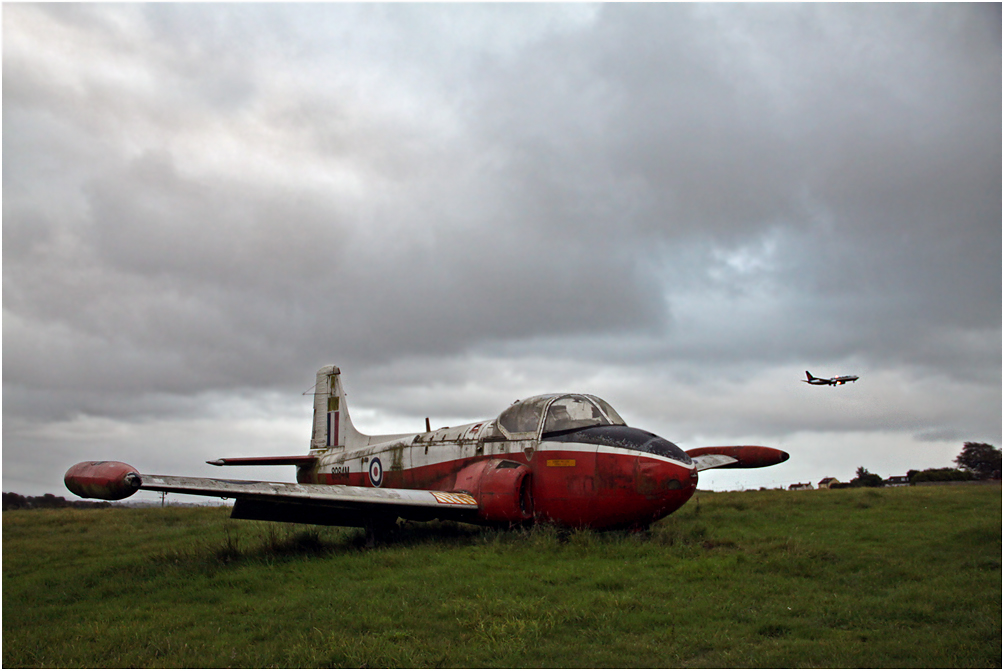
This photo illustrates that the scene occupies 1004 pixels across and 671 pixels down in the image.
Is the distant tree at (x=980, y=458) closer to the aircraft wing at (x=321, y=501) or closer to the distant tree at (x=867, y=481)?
the distant tree at (x=867, y=481)

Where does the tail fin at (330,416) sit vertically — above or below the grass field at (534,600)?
above

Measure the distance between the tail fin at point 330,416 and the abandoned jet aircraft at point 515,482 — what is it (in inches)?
307

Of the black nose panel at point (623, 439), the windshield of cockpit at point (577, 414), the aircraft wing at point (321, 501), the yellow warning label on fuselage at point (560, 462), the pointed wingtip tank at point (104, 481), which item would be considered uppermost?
the windshield of cockpit at point (577, 414)

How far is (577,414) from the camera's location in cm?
1385

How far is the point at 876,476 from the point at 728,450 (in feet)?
91.4

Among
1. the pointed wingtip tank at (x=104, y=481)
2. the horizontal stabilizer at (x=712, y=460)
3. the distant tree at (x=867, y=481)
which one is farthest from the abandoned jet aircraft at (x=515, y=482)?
the distant tree at (x=867, y=481)

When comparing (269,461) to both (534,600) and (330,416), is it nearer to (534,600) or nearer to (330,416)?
(330,416)

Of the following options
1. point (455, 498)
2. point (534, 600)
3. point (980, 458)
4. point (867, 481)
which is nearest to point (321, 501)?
point (455, 498)

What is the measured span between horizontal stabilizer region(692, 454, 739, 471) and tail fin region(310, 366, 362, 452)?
1118cm

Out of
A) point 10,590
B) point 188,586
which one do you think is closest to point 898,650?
point 188,586

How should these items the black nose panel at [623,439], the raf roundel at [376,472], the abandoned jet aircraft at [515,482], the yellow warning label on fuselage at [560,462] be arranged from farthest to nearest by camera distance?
1. the raf roundel at [376,472]
2. the yellow warning label on fuselage at [560,462]
3. the black nose panel at [623,439]
4. the abandoned jet aircraft at [515,482]

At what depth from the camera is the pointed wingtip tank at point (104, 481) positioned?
10195mm

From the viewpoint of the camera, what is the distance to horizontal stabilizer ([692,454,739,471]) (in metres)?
16.9

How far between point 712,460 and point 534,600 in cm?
1078
